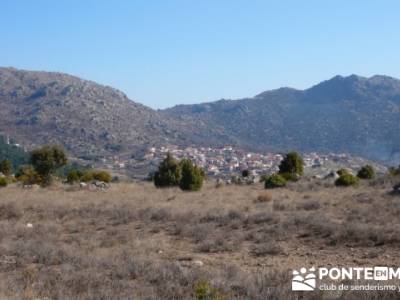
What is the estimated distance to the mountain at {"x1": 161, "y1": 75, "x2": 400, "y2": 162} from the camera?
145125mm

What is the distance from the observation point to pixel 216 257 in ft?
40.9

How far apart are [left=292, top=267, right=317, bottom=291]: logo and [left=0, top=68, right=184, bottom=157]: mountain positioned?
101 meters

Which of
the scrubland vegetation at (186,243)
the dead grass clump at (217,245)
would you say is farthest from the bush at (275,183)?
the dead grass clump at (217,245)

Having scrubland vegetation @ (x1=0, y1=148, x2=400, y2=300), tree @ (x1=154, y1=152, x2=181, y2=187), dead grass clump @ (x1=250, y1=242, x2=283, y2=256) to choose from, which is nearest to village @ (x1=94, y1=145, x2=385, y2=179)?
tree @ (x1=154, y1=152, x2=181, y2=187)

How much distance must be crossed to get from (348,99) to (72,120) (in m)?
102

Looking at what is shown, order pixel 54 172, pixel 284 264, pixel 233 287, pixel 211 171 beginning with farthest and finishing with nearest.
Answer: pixel 211 171, pixel 54 172, pixel 284 264, pixel 233 287

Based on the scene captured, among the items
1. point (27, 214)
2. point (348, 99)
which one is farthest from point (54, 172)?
point (348, 99)

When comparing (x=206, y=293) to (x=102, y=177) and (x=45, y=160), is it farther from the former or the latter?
(x=102, y=177)

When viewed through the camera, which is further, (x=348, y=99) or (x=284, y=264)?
(x=348, y=99)

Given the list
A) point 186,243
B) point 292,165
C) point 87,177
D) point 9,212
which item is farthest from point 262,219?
point 87,177

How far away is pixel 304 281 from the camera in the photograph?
8.73 meters

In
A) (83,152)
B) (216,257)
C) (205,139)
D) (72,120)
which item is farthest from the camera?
(205,139)

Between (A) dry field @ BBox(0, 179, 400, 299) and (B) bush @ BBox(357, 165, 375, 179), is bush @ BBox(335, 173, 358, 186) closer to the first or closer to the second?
(A) dry field @ BBox(0, 179, 400, 299)

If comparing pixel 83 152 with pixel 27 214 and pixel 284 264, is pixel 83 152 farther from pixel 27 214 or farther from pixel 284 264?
pixel 284 264
